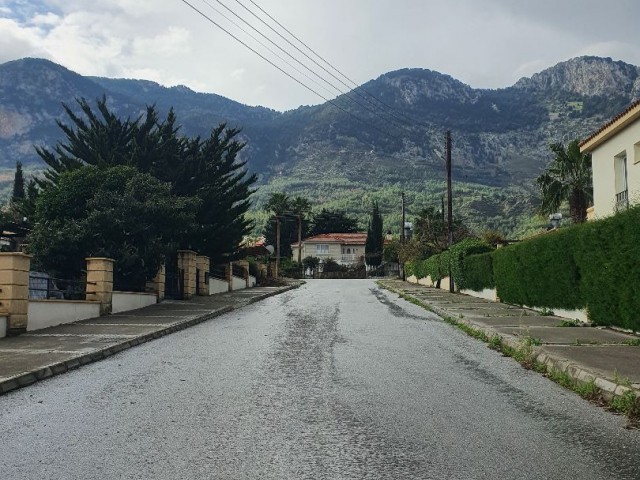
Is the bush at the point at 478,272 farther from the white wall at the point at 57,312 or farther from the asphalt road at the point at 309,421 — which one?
the white wall at the point at 57,312

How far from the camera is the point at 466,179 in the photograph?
620 feet

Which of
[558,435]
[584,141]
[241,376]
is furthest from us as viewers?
[584,141]

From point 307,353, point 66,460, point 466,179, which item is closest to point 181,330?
point 307,353

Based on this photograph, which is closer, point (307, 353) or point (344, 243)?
point (307, 353)

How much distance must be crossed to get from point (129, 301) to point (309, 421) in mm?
14382

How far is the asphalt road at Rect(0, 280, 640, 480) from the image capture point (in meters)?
4.27

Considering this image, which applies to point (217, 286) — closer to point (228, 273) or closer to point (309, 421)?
point (228, 273)

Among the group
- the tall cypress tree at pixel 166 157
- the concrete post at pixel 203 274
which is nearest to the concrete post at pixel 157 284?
the tall cypress tree at pixel 166 157

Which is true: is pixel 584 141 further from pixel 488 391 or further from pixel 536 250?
pixel 488 391

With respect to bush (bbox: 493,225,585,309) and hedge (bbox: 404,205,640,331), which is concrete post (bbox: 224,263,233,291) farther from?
bush (bbox: 493,225,585,309)

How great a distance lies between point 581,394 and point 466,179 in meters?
188

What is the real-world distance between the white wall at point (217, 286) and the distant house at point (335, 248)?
225ft

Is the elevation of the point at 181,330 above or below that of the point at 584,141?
below

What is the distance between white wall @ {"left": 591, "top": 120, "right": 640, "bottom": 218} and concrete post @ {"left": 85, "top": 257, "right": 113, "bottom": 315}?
48.7 ft
